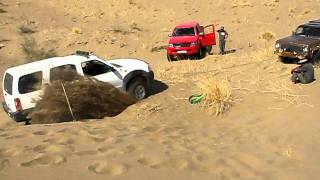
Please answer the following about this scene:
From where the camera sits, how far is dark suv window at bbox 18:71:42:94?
37.5 ft

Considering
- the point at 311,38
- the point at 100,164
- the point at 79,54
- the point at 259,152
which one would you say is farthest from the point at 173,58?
the point at 100,164

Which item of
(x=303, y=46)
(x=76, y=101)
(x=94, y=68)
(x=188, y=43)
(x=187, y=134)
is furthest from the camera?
(x=188, y=43)

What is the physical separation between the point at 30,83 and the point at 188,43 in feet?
31.7

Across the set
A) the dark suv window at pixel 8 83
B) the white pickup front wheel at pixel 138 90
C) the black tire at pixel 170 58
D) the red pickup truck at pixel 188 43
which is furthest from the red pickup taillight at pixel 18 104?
the black tire at pixel 170 58

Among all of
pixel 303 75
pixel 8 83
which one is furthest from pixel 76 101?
pixel 303 75

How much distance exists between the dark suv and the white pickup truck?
5.12 m

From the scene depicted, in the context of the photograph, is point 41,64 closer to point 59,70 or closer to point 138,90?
point 59,70

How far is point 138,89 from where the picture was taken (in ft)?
43.2

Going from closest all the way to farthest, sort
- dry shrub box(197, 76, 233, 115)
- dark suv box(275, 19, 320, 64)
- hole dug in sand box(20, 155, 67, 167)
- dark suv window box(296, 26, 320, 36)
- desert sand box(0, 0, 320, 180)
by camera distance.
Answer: hole dug in sand box(20, 155, 67, 167) → desert sand box(0, 0, 320, 180) → dry shrub box(197, 76, 233, 115) → dark suv box(275, 19, 320, 64) → dark suv window box(296, 26, 320, 36)

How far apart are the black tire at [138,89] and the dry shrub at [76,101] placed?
1.06 meters

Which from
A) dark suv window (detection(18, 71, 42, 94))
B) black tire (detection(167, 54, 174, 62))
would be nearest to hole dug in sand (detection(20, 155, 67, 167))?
dark suv window (detection(18, 71, 42, 94))

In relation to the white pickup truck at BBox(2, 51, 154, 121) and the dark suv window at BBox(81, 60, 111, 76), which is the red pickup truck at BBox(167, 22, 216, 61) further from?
the dark suv window at BBox(81, 60, 111, 76)

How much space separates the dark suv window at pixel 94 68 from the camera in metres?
12.4

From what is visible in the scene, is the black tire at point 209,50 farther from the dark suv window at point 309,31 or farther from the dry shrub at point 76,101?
the dry shrub at point 76,101
